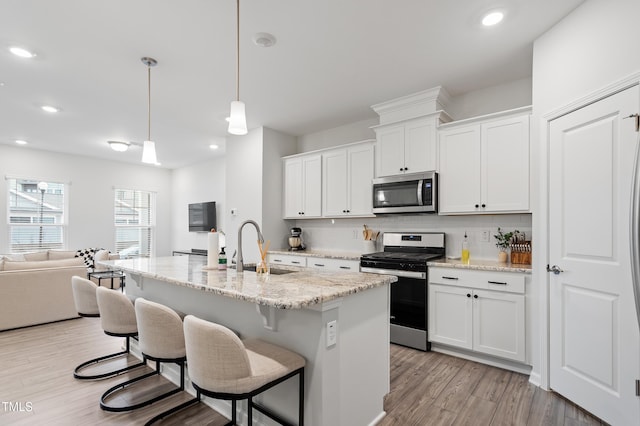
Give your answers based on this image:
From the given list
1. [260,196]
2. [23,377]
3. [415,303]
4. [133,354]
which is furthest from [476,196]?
[23,377]

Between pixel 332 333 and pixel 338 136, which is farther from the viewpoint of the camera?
pixel 338 136

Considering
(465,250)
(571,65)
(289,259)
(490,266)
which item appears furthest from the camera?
(289,259)

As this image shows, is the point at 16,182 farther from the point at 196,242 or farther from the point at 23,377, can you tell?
the point at 23,377

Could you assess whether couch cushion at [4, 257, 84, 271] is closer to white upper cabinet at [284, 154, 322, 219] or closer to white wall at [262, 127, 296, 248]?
white wall at [262, 127, 296, 248]

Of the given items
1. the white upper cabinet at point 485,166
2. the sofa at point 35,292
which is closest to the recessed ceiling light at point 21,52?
the sofa at point 35,292

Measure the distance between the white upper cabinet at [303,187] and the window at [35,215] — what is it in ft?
16.6

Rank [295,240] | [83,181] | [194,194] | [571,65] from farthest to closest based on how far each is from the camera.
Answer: [194,194], [83,181], [295,240], [571,65]

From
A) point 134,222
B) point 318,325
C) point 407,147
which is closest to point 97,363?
point 318,325

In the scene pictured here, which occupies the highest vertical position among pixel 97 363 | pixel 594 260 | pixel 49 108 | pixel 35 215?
pixel 49 108

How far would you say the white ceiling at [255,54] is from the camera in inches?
89.6

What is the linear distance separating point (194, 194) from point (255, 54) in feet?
18.3

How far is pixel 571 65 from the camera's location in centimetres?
232

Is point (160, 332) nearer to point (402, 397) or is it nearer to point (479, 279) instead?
point (402, 397)

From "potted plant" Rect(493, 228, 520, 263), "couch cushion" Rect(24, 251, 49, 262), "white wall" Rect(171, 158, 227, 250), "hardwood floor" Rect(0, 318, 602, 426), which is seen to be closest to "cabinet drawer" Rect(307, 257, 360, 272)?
"hardwood floor" Rect(0, 318, 602, 426)
